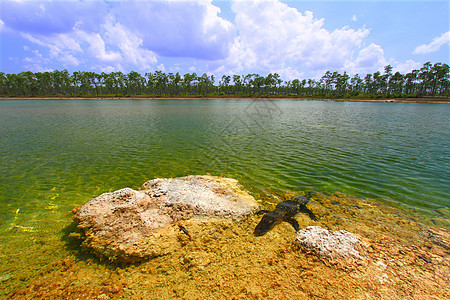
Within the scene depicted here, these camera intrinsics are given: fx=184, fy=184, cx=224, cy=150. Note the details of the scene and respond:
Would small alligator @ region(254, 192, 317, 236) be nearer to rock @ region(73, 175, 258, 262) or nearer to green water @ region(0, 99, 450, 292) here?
rock @ region(73, 175, 258, 262)

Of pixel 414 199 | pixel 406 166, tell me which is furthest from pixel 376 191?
pixel 406 166

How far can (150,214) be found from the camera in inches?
234

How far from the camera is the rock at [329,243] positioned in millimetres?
4590

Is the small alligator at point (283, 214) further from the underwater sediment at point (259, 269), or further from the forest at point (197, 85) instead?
the forest at point (197, 85)

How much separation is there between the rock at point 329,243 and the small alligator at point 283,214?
2.35ft

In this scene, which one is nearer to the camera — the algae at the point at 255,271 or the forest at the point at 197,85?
the algae at the point at 255,271

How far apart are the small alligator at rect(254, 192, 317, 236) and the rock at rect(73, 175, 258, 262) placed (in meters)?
0.72

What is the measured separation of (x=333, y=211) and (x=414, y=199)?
13.6 ft

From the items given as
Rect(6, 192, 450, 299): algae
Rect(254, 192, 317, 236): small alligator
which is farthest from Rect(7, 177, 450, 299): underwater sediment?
Rect(254, 192, 317, 236): small alligator

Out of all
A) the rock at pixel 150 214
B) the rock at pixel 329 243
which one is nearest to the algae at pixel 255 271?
the rock at pixel 329 243

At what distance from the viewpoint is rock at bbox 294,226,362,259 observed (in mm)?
4590

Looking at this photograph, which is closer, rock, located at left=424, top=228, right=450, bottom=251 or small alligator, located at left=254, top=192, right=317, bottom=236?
rock, located at left=424, top=228, right=450, bottom=251

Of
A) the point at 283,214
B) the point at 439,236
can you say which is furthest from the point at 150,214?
the point at 439,236

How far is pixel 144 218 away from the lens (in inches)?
225
